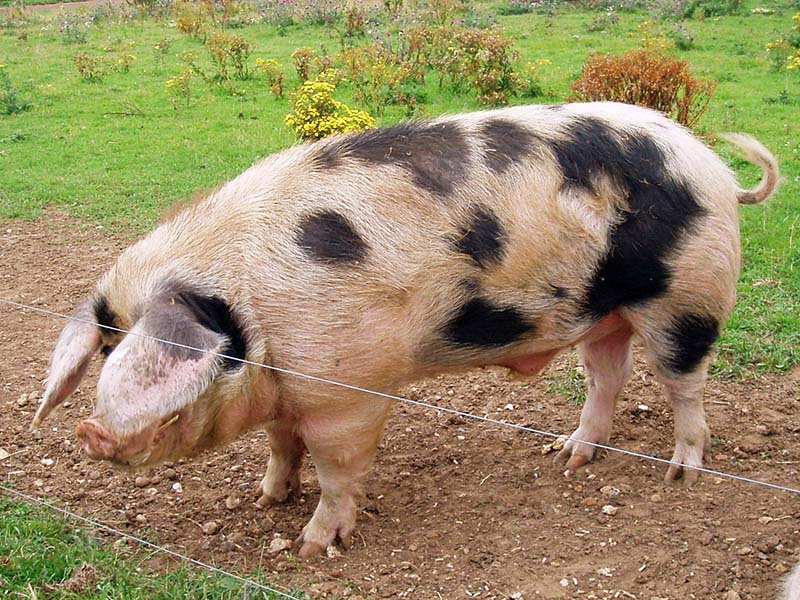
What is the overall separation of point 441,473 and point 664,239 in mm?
1531

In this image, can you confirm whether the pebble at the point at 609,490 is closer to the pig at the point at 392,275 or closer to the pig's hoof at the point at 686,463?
the pig's hoof at the point at 686,463

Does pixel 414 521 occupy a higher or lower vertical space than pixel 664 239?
lower

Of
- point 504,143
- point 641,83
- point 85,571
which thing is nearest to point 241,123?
point 641,83

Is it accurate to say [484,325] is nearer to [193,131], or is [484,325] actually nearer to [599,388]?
[599,388]

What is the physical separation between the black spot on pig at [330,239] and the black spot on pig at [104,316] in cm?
77

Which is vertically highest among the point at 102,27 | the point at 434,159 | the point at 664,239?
the point at 434,159

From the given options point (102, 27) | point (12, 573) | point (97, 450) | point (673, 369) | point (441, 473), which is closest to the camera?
point (97, 450)

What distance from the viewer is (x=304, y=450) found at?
4.20 m

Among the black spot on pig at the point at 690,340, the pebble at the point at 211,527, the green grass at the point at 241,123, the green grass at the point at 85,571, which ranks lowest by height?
the green grass at the point at 241,123

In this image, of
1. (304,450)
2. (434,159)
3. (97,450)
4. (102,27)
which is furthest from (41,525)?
(102,27)

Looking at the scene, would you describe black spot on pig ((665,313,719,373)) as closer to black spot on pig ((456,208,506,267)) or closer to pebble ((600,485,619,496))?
pebble ((600,485,619,496))

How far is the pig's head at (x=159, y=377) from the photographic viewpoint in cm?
304

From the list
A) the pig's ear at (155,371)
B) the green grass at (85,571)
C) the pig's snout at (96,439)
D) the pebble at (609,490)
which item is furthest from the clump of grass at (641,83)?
the pig's snout at (96,439)

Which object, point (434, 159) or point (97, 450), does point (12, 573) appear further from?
point (434, 159)
